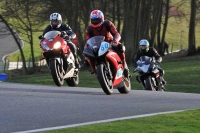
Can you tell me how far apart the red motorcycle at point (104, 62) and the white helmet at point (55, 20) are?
242 centimetres

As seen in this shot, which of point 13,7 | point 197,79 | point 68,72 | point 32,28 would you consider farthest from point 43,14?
point 68,72

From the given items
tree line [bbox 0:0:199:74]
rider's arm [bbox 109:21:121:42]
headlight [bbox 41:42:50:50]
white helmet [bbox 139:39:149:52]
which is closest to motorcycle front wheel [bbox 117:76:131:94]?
rider's arm [bbox 109:21:121:42]

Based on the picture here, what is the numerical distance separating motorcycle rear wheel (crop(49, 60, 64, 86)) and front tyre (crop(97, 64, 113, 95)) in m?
2.02

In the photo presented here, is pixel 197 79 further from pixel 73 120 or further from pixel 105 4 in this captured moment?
pixel 73 120

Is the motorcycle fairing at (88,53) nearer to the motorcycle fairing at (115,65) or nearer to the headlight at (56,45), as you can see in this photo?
the motorcycle fairing at (115,65)

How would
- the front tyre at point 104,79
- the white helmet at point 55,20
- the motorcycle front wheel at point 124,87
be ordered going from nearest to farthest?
1. the front tyre at point 104,79
2. the motorcycle front wheel at point 124,87
3. the white helmet at point 55,20

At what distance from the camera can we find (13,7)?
144 feet

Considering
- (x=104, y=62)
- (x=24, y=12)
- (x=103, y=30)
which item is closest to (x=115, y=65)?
(x=104, y=62)

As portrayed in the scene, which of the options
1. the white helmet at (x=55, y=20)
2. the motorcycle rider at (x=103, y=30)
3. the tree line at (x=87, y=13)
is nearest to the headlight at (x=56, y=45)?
the white helmet at (x=55, y=20)

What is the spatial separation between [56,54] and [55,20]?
0.92 m

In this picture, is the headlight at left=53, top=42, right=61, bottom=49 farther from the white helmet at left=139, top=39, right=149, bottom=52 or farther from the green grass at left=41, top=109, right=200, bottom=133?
the green grass at left=41, top=109, right=200, bottom=133

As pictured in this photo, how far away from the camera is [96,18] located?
13773mm

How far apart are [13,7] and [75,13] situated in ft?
20.5

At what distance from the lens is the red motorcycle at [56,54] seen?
604 inches
